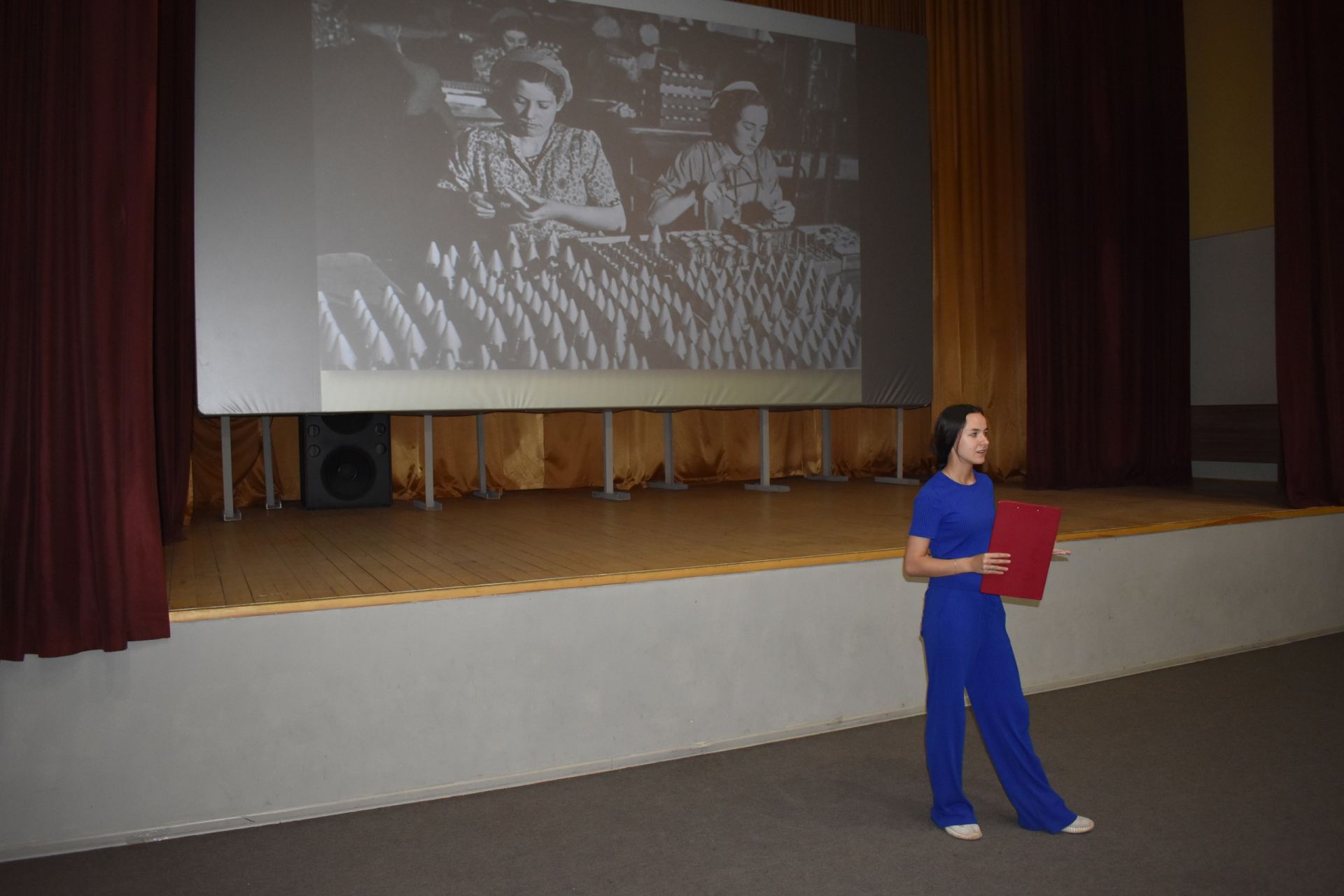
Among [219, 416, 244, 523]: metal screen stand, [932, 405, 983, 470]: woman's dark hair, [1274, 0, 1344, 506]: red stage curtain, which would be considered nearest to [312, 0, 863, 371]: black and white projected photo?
[219, 416, 244, 523]: metal screen stand

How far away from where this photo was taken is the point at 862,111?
588 cm

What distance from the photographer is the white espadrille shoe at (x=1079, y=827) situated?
227 cm

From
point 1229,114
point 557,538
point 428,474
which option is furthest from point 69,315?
point 1229,114

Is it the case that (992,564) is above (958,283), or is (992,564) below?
below

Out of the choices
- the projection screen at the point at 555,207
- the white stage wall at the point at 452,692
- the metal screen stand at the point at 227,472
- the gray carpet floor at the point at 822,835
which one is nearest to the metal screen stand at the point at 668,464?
the projection screen at the point at 555,207

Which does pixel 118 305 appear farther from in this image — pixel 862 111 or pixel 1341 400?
pixel 1341 400

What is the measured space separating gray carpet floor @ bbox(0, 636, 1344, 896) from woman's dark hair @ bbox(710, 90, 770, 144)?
11.7 feet

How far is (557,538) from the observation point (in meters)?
3.83

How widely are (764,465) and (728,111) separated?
80.6 inches

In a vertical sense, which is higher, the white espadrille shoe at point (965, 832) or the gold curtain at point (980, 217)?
the gold curtain at point (980, 217)

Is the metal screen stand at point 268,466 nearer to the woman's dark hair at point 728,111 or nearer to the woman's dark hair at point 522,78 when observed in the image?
the woman's dark hair at point 522,78

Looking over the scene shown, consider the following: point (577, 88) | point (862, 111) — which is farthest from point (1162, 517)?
point (577, 88)

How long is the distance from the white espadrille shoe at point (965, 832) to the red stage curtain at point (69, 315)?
6.23 ft

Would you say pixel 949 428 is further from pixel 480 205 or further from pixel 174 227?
pixel 174 227
